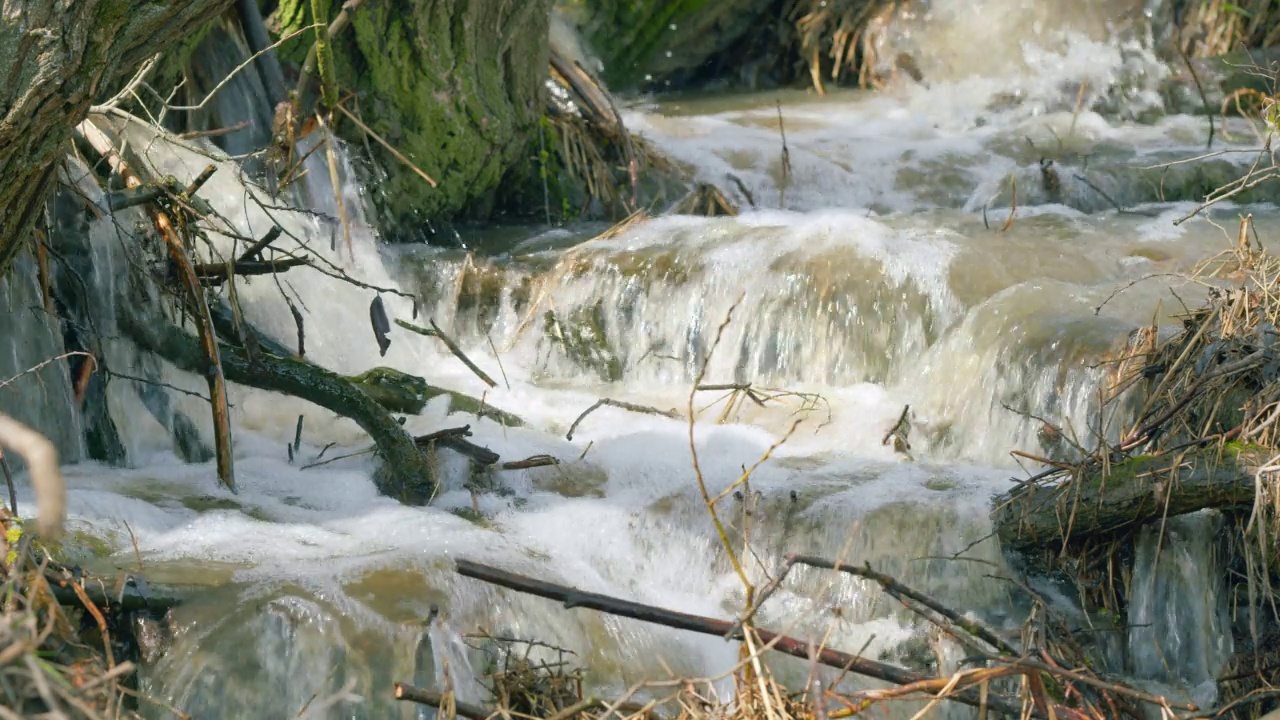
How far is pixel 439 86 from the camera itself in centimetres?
698

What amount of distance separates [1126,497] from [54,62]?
2789 mm

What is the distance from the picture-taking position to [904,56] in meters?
11.0

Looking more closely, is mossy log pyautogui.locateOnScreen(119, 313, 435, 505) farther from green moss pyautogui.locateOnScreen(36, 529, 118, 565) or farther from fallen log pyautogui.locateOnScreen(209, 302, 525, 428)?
green moss pyautogui.locateOnScreen(36, 529, 118, 565)

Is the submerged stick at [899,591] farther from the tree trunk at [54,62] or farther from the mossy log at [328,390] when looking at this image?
the mossy log at [328,390]

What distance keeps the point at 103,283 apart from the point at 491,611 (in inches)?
72.7

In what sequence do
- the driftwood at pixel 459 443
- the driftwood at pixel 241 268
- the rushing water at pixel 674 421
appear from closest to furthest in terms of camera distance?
the rushing water at pixel 674 421, the driftwood at pixel 241 268, the driftwood at pixel 459 443

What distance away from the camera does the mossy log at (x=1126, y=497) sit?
3.64 meters

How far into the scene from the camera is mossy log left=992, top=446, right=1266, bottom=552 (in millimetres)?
3645

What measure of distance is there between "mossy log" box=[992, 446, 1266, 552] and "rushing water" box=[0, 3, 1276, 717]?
146mm

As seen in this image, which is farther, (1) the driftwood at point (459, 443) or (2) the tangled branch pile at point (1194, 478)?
(1) the driftwood at point (459, 443)

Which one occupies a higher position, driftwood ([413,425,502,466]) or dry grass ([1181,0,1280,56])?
dry grass ([1181,0,1280,56])

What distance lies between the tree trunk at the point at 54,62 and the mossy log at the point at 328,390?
1381mm

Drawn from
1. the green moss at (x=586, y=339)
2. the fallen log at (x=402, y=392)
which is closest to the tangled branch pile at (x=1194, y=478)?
the fallen log at (x=402, y=392)

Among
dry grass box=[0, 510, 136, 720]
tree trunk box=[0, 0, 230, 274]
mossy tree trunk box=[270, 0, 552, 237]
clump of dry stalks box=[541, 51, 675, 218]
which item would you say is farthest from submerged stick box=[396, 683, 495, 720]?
clump of dry stalks box=[541, 51, 675, 218]
